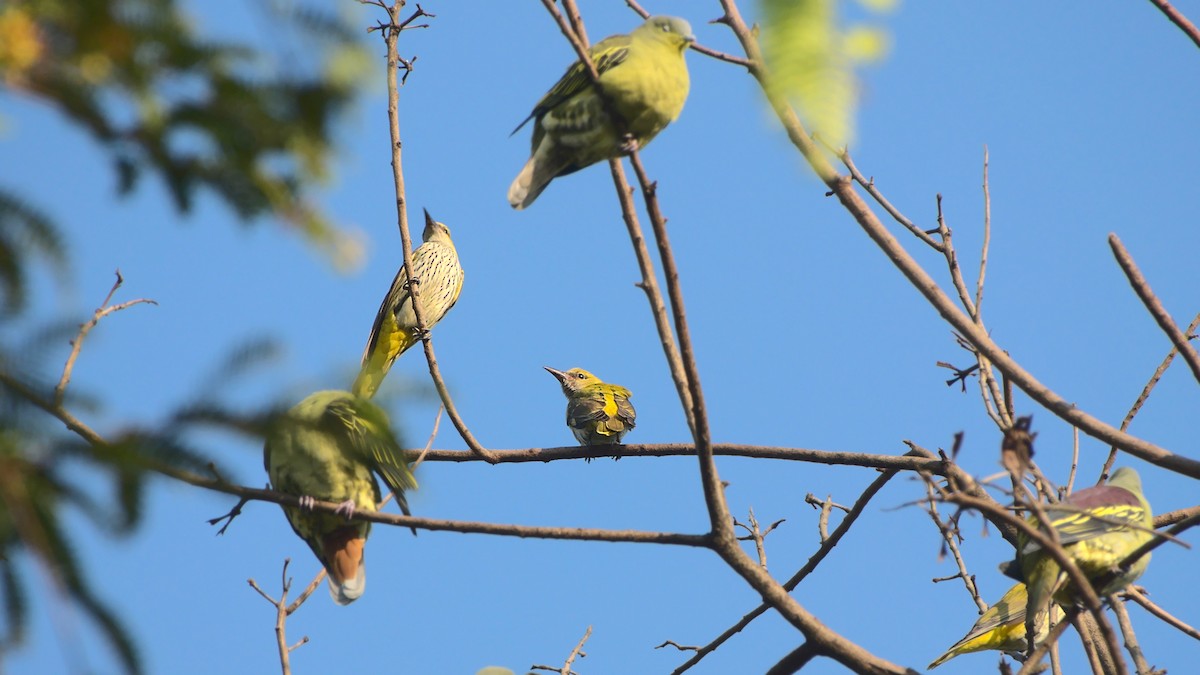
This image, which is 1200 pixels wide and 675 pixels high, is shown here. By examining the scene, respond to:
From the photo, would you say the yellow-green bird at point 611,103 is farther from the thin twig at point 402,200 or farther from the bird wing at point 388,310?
the bird wing at point 388,310

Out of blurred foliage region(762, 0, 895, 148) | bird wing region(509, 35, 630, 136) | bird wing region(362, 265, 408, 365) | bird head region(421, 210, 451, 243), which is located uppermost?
bird head region(421, 210, 451, 243)

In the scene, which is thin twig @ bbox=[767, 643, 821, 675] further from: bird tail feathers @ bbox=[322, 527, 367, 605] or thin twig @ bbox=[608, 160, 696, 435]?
bird tail feathers @ bbox=[322, 527, 367, 605]

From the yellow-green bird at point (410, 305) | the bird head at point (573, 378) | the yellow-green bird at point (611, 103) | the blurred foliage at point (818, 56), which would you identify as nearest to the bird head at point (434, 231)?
the yellow-green bird at point (410, 305)

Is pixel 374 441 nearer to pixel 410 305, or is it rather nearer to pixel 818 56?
pixel 818 56

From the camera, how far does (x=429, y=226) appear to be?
10.7 metres

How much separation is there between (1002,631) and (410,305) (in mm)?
5064

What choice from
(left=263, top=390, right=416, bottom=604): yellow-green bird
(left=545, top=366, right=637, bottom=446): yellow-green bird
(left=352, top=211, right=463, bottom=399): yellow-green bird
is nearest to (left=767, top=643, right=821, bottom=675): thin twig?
(left=263, top=390, right=416, bottom=604): yellow-green bird

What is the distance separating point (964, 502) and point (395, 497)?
2676 mm

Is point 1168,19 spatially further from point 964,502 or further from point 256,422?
point 256,422

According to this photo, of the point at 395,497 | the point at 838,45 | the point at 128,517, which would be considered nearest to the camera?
the point at 838,45

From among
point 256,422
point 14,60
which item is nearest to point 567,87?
point 256,422

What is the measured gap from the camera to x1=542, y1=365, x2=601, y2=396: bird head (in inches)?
398

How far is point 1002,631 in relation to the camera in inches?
271

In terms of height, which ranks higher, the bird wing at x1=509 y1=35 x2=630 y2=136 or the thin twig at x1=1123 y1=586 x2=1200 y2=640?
the bird wing at x1=509 y1=35 x2=630 y2=136
